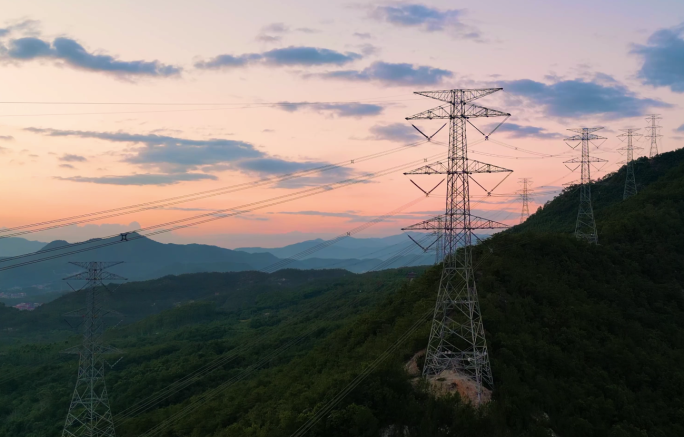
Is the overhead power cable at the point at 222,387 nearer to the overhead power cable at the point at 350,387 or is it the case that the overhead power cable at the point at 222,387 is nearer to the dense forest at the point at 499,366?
the dense forest at the point at 499,366

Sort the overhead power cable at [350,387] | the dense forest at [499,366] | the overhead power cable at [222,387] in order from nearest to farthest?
the overhead power cable at [350,387] < the dense forest at [499,366] < the overhead power cable at [222,387]

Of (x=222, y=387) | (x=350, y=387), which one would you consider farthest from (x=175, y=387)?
(x=350, y=387)

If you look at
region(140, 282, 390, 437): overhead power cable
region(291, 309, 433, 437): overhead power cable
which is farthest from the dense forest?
region(140, 282, 390, 437): overhead power cable

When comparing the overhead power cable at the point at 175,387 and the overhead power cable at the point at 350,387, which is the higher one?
the overhead power cable at the point at 350,387

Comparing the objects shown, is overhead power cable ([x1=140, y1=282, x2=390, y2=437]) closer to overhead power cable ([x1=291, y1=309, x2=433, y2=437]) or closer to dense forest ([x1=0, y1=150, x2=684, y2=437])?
dense forest ([x1=0, y1=150, x2=684, y2=437])

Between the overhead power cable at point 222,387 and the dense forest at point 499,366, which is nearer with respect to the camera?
the dense forest at point 499,366

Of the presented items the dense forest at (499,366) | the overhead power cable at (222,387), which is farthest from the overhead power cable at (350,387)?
the overhead power cable at (222,387)

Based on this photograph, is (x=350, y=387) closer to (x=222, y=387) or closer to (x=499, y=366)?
(x=499, y=366)

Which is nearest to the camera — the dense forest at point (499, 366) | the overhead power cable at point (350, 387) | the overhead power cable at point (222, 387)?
the overhead power cable at point (350, 387)

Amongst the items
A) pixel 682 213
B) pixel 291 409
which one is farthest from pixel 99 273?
pixel 682 213
